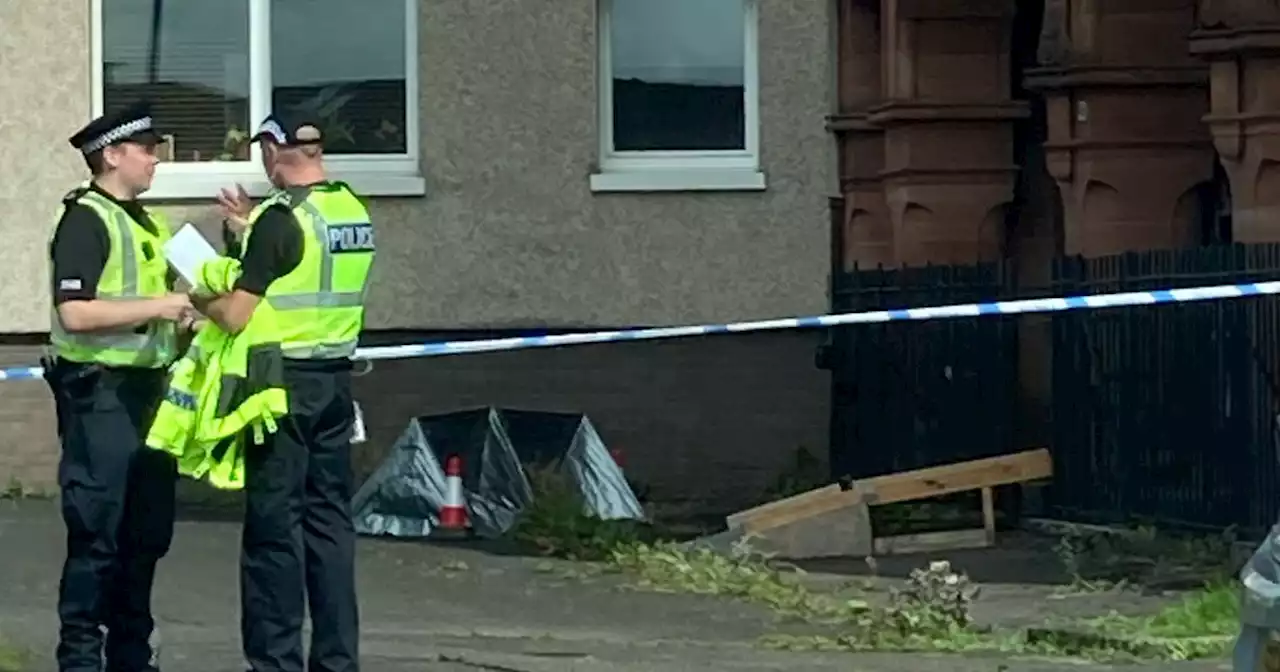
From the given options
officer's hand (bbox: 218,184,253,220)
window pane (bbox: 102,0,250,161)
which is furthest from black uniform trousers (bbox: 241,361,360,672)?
window pane (bbox: 102,0,250,161)

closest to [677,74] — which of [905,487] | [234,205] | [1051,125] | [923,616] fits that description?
[1051,125]

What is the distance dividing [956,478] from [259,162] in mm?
4943

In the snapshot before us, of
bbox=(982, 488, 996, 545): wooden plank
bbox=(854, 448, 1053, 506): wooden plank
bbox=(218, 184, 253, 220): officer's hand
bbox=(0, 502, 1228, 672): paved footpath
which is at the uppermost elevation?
bbox=(218, 184, 253, 220): officer's hand

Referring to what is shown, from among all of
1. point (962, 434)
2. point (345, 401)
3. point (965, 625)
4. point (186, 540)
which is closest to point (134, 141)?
point (345, 401)

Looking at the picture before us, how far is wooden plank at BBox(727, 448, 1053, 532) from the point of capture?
12680mm

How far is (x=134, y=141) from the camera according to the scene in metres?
8.34

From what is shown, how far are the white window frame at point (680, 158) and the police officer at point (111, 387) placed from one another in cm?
732

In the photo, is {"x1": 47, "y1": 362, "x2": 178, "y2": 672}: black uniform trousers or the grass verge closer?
{"x1": 47, "y1": 362, "x2": 178, "y2": 672}: black uniform trousers

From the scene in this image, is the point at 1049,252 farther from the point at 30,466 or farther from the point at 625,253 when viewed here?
the point at 30,466

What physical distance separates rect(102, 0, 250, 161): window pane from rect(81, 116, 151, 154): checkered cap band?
7523 millimetres

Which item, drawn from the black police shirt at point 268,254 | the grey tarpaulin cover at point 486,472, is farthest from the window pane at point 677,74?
the black police shirt at point 268,254

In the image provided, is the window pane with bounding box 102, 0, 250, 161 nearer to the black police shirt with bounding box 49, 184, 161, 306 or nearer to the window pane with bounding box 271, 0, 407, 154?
the window pane with bounding box 271, 0, 407, 154

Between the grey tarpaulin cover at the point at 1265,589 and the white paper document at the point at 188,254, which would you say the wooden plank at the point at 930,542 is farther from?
the grey tarpaulin cover at the point at 1265,589

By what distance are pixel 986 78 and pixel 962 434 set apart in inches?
79.9
